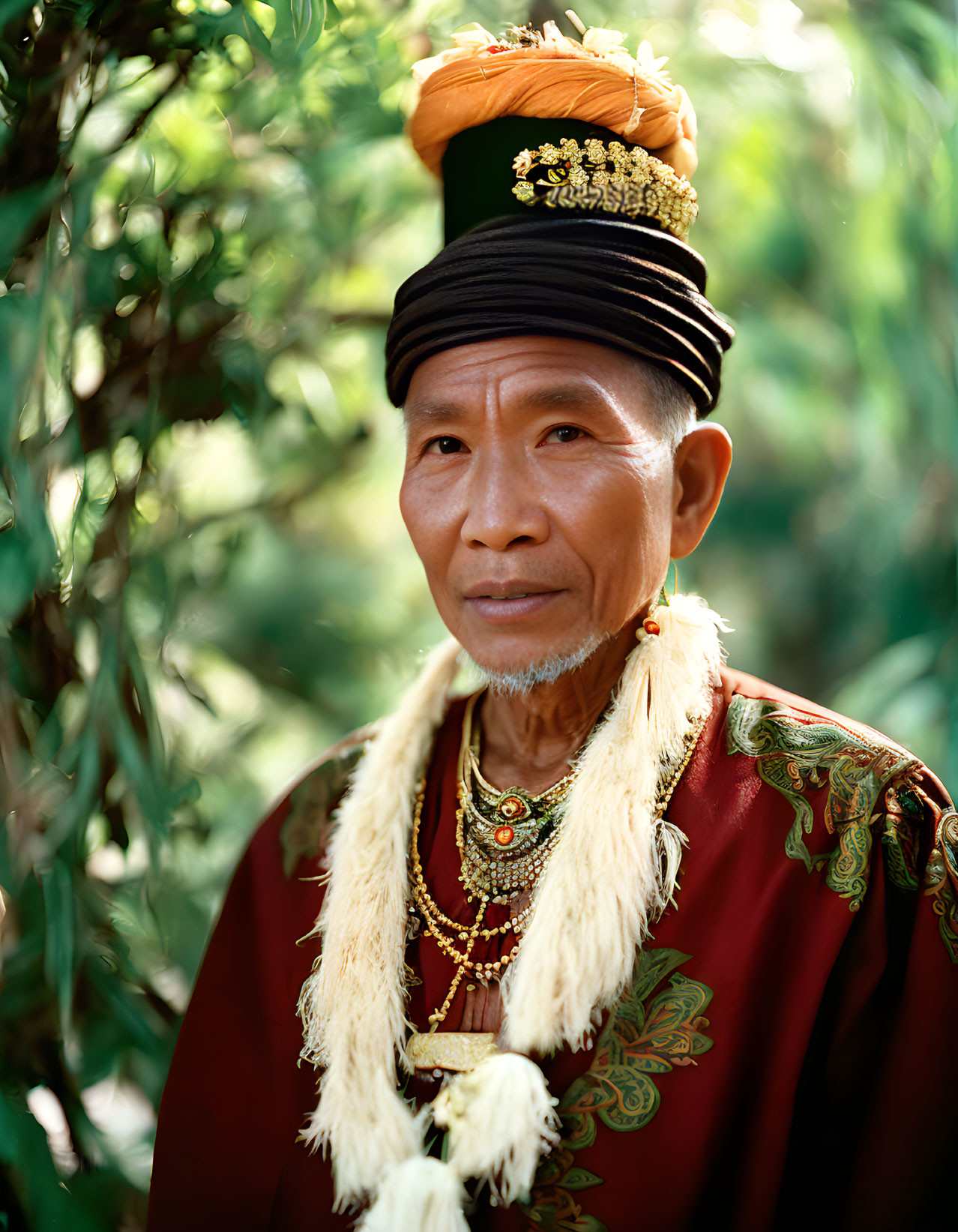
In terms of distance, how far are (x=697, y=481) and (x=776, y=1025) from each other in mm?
673

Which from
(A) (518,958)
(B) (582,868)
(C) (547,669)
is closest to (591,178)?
(C) (547,669)

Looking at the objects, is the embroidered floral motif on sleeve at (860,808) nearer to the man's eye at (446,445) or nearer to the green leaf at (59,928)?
the man's eye at (446,445)

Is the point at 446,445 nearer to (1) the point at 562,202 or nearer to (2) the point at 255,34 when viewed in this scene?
(1) the point at 562,202

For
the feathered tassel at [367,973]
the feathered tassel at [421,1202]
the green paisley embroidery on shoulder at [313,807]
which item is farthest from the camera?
the green paisley embroidery on shoulder at [313,807]

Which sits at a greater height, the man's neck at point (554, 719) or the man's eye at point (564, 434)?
the man's eye at point (564, 434)

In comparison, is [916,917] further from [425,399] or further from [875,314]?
[875,314]

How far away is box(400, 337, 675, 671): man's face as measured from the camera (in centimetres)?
112

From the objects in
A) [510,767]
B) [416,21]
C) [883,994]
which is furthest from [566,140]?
[883,994]

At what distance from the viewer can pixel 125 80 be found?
51.2 inches

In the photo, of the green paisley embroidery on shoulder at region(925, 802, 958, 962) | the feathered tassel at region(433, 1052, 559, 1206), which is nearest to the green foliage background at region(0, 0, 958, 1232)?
the feathered tassel at region(433, 1052, 559, 1206)

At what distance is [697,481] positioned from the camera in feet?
4.20

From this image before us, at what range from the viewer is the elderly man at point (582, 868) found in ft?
3.36

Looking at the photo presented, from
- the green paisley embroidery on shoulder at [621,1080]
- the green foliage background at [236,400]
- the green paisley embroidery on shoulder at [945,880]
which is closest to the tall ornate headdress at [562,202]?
the green foliage background at [236,400]

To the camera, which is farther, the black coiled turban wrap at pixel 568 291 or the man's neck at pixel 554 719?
the man's neck at pixel 554 719
